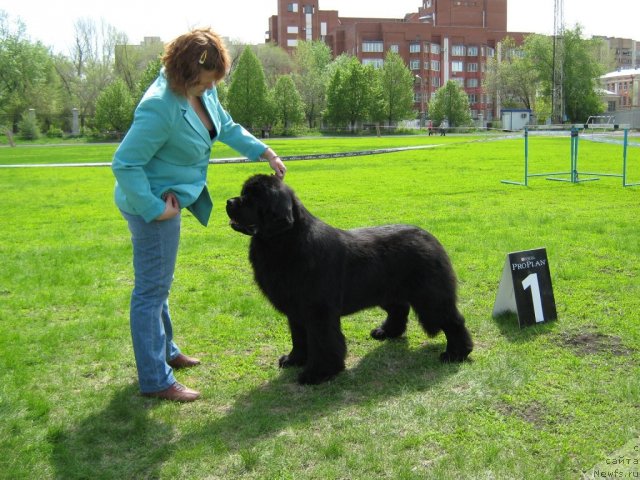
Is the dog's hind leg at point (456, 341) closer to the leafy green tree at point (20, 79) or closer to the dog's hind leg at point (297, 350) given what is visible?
the dog's hind leg at point (297, 350)

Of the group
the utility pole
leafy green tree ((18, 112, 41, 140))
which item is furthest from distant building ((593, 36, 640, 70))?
leafy green tree ((18, 112, 41, 140))

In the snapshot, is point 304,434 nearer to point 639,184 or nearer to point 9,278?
point 9,278

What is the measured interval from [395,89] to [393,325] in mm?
69436

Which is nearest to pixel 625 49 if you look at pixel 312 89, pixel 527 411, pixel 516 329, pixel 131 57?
pixel 312 89

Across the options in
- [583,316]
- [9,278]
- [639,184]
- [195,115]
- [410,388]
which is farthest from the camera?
[639,184]

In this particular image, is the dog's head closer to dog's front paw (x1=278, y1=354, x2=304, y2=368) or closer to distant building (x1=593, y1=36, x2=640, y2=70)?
dog's front paw (x1=278, y1=354, x2=304, y2=368)

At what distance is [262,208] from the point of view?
3916 millimetres

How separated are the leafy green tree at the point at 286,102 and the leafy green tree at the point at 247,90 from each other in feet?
8.65

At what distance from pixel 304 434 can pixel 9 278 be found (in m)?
5.43

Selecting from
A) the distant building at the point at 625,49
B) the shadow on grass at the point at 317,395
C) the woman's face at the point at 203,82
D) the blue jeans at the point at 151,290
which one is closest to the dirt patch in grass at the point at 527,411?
the shadow on grass at the point at 317,395

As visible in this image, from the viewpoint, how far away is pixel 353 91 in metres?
66.5

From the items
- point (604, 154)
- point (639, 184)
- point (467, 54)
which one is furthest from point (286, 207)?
point (467, 54)

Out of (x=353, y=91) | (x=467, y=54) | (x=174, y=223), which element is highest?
(x=467, y=54)

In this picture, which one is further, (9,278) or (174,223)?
(9,278)
